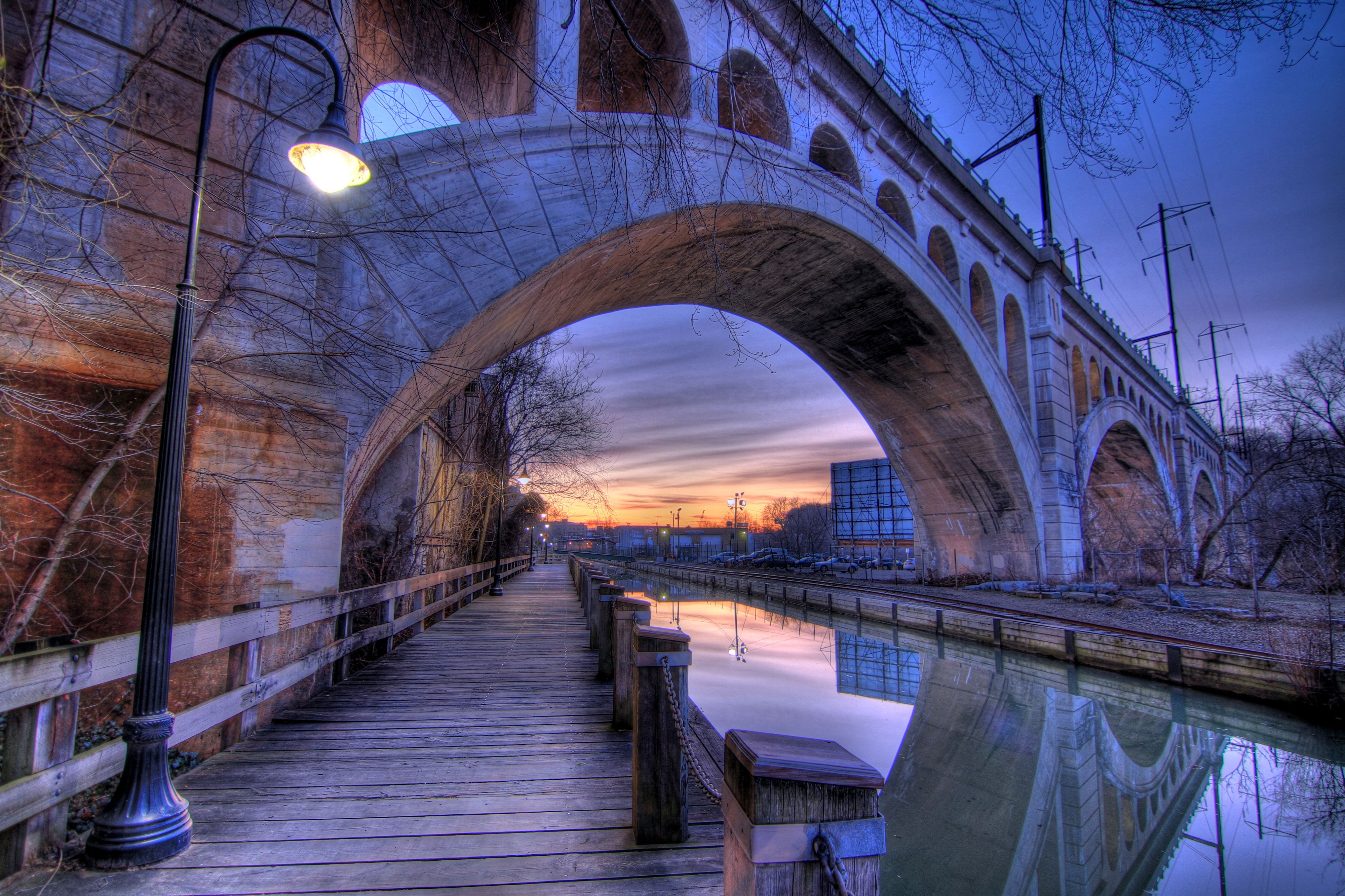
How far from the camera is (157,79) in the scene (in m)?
5.67

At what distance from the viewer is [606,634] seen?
6.16 m

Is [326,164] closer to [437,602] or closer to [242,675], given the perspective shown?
[242,675]

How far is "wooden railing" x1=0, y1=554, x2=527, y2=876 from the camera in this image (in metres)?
2.41

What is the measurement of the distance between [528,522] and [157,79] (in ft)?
89.8

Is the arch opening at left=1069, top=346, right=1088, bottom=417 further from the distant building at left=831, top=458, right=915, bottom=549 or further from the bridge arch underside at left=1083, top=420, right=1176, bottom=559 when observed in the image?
the distant building at left=831, top=458, right=915, bottom=549

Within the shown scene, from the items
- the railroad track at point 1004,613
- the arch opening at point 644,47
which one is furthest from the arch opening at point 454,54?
the railroad track at point 1004,613

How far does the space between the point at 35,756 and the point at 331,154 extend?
10.1 ft

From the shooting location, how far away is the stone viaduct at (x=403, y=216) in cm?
503

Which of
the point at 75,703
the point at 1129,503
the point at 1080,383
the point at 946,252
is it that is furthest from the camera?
the point at 1129,503

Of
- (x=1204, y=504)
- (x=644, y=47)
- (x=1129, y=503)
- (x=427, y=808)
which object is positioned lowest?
(x=427, y=808)

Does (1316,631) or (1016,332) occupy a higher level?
(1016,332)

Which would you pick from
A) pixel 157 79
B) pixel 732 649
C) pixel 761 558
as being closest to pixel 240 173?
pixel 157 79

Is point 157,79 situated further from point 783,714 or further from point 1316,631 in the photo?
point 1316,631

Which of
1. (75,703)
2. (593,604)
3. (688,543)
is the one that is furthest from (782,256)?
(688,543)
